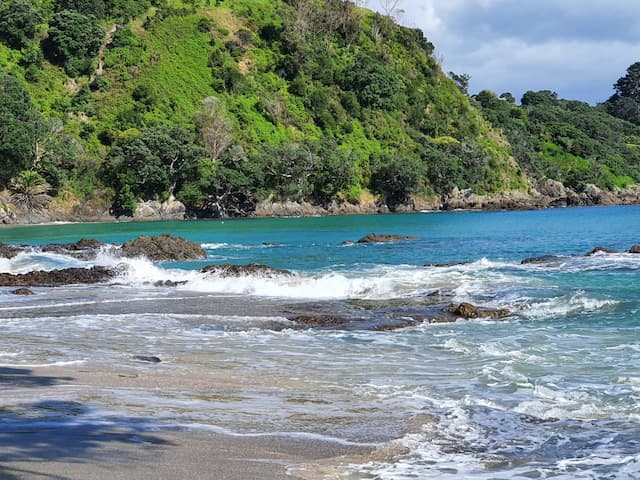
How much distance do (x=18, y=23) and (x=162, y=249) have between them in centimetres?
7942

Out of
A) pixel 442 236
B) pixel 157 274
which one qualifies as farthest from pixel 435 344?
pixel 442 236

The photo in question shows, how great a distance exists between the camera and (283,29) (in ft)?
391

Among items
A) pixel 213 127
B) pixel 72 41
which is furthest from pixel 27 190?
pixel 72 41

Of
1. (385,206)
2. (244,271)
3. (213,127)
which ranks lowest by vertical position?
(244,271)

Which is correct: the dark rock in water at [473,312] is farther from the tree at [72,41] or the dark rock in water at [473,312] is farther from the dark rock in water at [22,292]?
the tree at [72,41]

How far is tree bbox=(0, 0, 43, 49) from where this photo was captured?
99.9 meters

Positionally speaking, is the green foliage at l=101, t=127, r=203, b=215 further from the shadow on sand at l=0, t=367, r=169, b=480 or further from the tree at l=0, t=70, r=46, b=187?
the shadow on sand at l=0, t=367, r=169, b=480

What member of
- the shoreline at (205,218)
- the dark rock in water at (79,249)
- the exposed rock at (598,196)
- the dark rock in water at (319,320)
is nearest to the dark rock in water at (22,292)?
the dark rock in water at (319,320)

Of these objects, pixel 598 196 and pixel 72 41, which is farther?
pixel 598 196

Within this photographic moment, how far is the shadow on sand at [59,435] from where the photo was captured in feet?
21.4

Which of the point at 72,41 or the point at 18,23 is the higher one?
the point at 18,23

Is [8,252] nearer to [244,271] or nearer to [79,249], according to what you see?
[79,249]

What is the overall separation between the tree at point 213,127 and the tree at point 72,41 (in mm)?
19925

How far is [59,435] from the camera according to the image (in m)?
7.38
